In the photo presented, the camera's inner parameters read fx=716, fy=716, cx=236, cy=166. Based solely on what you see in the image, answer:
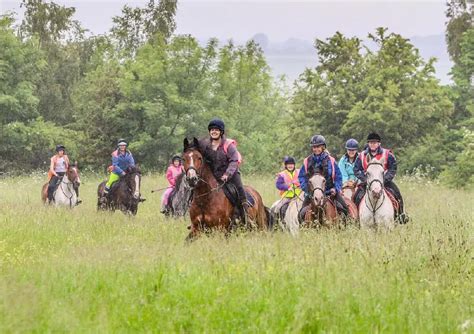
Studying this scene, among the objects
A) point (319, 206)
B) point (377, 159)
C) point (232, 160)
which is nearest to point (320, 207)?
point (319, 206)

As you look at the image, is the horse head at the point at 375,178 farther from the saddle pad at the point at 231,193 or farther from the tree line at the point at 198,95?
the tree line at the point at 198,95

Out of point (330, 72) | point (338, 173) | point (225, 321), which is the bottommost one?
point (225, 321)

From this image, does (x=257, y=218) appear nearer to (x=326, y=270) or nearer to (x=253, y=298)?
(x=326, y=270)

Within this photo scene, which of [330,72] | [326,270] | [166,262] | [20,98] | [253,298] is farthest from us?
[20,98]

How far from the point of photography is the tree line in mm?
35125

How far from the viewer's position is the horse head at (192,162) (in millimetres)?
11898

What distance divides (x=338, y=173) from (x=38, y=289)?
695 centimetres

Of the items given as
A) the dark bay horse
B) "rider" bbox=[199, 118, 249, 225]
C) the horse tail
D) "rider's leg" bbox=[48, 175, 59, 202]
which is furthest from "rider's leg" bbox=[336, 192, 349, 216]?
"rider's leg" bbox=[48, 175, 59, 202]

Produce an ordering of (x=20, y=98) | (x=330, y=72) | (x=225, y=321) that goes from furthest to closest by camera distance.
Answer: (x=20, y=98), (x=330, y=72), (x=225, y=321)

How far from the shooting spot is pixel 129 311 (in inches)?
306

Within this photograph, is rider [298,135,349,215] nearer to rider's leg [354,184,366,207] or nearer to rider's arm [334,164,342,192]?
rider's arm [334,164,342,192]

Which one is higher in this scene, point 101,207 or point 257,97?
point 257,97

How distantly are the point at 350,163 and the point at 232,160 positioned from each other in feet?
16.9

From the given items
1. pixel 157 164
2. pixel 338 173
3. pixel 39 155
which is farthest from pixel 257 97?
pixel 338 173
